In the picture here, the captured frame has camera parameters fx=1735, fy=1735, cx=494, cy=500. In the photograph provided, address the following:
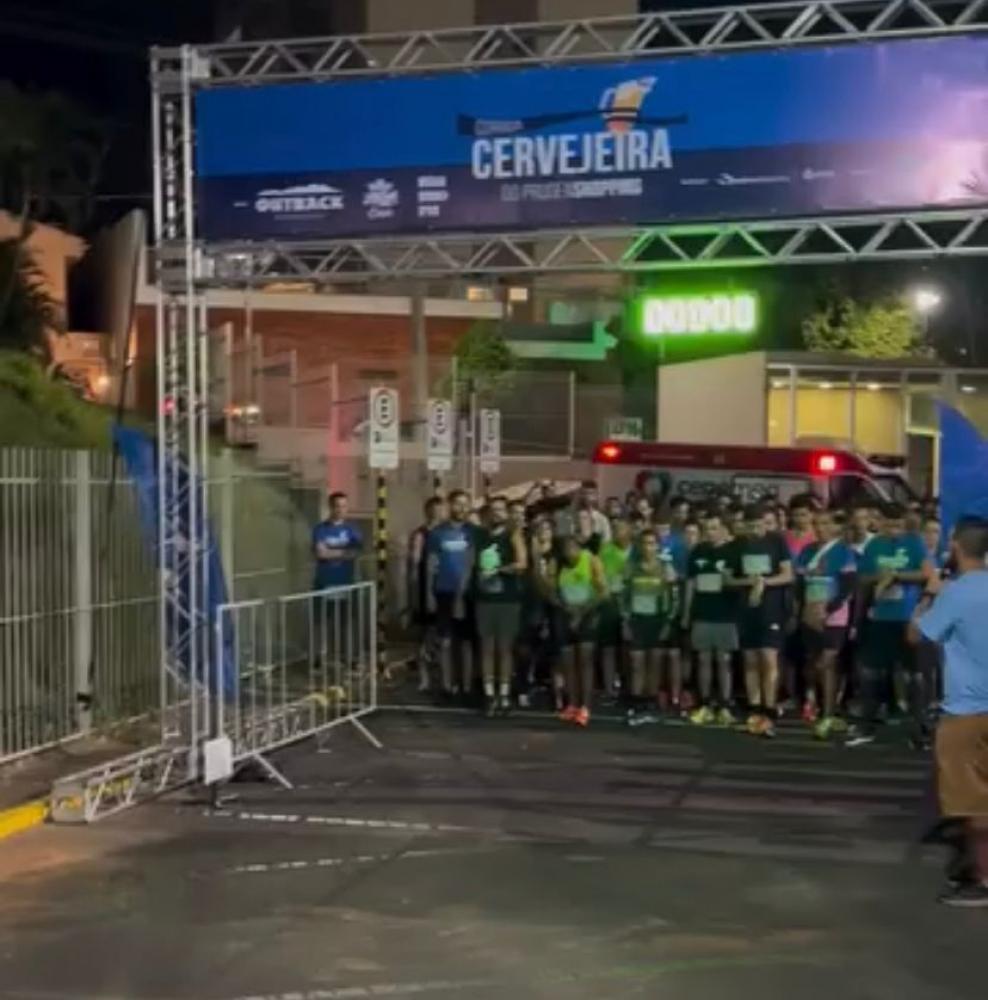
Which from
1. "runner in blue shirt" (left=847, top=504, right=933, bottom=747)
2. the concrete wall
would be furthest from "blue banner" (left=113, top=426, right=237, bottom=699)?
the concrete wall

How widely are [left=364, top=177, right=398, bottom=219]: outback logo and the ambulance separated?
10.7m

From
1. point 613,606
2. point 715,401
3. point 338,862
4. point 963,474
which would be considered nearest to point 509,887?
point 338,862

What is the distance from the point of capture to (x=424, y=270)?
1151 centimetres

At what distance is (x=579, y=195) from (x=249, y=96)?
2406 mm

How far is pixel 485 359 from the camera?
33.5 metres

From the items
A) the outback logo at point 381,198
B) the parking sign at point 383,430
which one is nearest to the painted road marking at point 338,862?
the outback logo at point 381,198

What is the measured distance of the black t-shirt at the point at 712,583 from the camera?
47.1 ft

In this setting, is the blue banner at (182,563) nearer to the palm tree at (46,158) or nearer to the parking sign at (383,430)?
the parking sign at (383,430)

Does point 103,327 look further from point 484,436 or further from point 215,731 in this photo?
point 215,731

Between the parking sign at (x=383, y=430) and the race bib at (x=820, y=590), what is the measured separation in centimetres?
474

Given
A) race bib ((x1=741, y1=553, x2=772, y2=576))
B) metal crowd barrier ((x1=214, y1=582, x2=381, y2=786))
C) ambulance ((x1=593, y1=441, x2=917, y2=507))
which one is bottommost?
metal crowd barrier ((x1=214, y1=582, x2=381, y2=786))

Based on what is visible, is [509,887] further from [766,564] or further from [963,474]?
[766,564]

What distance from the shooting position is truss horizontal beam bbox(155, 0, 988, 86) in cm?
1048

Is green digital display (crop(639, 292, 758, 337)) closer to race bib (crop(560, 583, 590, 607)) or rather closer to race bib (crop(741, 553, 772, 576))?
race bib (crop(560, 583, 590, 607))
